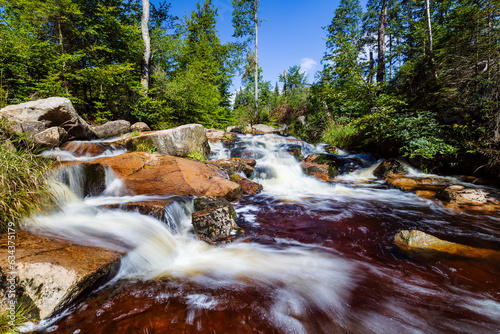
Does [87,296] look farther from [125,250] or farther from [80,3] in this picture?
[80,3]

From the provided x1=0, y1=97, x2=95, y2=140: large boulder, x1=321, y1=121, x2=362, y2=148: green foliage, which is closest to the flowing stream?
x1=0, y1=97, x2=95, y2=140: large boulder

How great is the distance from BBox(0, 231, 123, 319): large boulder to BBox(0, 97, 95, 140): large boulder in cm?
500

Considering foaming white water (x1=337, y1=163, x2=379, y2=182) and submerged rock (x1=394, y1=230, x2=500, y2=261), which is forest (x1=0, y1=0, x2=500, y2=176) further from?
submerged rock (x1=394, y1=230, x2=500, y2=261)

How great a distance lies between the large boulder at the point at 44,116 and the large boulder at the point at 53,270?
5.00 metres

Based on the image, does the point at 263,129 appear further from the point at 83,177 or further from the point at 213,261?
the point at 213,261

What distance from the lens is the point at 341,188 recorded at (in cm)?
623

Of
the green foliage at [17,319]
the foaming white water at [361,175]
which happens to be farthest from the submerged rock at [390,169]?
the green foliage at [17,319]

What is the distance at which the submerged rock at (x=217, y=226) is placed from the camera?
293cm

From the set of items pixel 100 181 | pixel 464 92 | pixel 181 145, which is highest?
pixel 464 92

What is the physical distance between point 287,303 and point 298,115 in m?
20.1

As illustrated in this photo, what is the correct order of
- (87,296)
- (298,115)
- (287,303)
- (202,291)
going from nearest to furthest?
(87,296) < (287,303) < (202,291) < (298,115)

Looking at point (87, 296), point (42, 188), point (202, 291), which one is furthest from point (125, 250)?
point (42, 188)

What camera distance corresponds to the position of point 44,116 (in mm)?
5367

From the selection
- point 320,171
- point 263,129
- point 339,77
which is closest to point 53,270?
point 320,171
